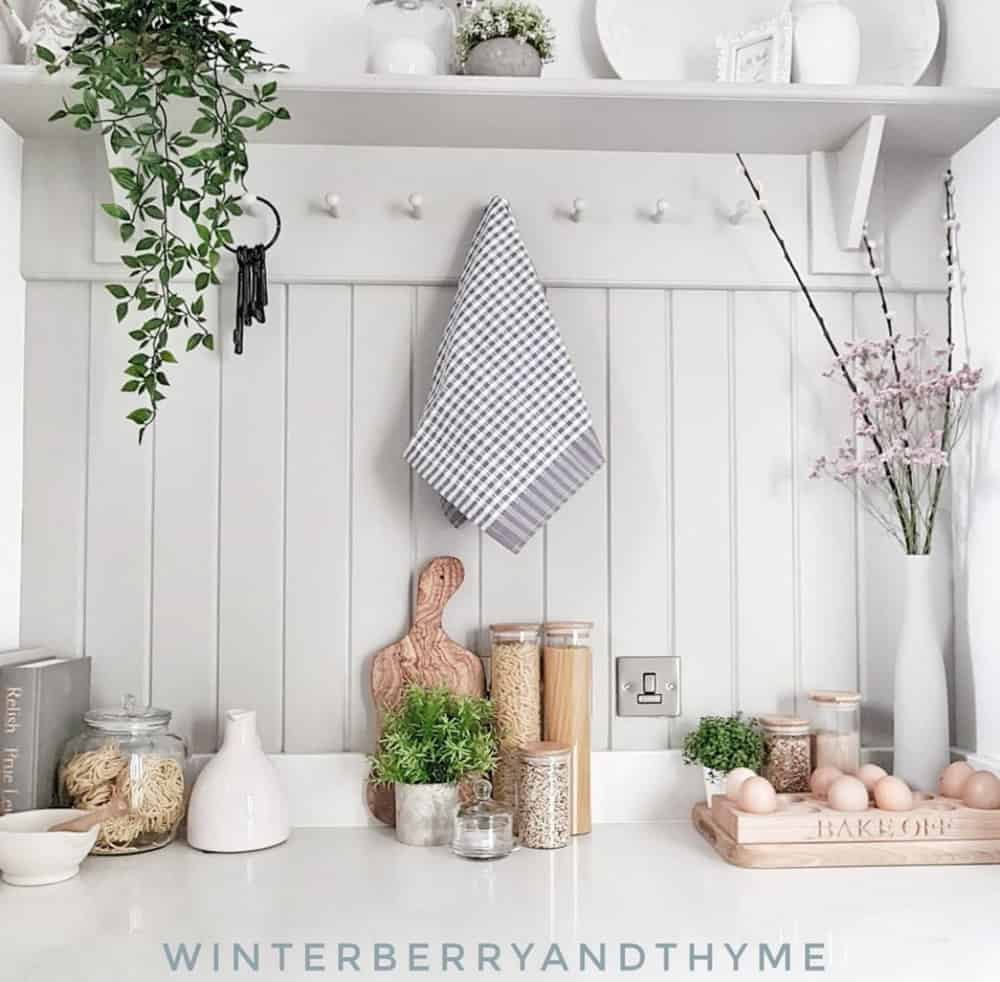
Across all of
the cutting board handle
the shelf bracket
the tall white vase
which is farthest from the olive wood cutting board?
the shelf bracket

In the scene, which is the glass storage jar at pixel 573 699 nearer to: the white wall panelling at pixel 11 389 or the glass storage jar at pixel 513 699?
the glass storage jar at pixel 513 699

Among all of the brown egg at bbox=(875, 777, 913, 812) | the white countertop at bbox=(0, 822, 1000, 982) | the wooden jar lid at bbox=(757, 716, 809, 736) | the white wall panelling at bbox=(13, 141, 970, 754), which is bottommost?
the white countertop at bbox=(0, 822, 1000, 982)

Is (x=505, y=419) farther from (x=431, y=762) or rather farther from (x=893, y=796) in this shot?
(x=893, y=796)

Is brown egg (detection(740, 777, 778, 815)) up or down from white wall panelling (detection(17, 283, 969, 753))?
down

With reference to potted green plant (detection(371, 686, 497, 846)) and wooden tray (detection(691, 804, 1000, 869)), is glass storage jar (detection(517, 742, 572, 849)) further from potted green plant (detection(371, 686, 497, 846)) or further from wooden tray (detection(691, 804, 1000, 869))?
wooden tray (detection(691, 804, 1000, 869))

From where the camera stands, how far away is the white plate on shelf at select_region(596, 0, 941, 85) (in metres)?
1.57

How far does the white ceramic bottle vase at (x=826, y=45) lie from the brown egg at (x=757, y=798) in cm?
88

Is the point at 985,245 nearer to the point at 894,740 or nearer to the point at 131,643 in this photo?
the point at 894,740

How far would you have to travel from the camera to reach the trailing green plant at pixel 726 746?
4.77 ft

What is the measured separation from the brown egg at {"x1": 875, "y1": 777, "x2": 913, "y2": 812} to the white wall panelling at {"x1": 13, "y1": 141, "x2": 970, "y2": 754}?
0.76 feet

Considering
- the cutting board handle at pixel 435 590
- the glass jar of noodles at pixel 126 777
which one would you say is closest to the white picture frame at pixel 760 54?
the cutting board handle at pixel 435 590

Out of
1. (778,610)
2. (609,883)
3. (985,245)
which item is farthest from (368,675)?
(985,245)

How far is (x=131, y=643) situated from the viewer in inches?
60.3

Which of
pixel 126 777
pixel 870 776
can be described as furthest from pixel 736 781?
pixel 126 777
